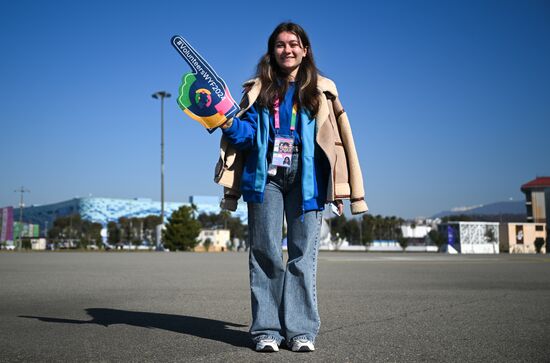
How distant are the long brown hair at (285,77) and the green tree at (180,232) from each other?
1638 inches

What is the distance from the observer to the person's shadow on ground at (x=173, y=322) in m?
3.49

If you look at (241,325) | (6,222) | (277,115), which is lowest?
(241,325)

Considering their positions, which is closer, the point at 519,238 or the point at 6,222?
the point at 519,238

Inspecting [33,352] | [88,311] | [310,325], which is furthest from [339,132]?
[88,311]

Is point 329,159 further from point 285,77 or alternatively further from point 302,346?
point 302,346

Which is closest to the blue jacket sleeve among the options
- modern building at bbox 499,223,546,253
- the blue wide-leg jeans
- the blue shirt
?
the blue shirt

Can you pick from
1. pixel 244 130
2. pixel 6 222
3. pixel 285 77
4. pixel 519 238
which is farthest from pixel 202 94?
pixel 6 222

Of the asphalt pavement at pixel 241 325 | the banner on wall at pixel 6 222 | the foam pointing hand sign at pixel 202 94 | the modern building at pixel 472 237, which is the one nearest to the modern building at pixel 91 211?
the banner on wall at pixel 6 222

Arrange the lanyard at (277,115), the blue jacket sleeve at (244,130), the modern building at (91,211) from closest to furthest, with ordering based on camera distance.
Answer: the blue jacket sleeve at (244,130) → the lanyard at (277,115) → the modern building at (91,211)

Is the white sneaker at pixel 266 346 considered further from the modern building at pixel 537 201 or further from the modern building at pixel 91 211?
the modern building at pixel 91 211

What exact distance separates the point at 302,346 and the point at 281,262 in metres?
0.53

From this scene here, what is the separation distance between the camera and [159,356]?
284cm

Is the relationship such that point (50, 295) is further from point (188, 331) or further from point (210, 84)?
point (210, 84)

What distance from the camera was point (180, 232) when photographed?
44.6 m
